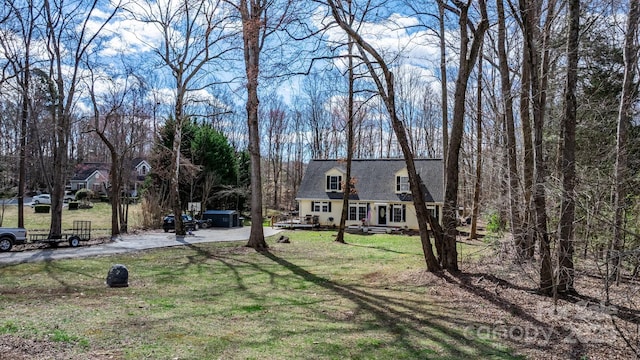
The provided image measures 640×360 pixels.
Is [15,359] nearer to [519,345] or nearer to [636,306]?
[519,345]

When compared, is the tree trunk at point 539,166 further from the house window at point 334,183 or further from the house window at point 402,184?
the house window at point 334,183

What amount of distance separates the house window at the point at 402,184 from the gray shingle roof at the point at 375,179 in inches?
14.9

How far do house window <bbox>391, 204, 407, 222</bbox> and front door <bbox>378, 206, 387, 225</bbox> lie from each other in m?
0.50

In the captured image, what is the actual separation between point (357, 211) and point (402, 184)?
3.78 metres

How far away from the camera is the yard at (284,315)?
5223mm

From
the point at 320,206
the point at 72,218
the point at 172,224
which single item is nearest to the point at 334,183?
the point at 320,206

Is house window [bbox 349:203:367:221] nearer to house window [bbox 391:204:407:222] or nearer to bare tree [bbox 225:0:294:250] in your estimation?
house window [bbox 391:204:407:222]

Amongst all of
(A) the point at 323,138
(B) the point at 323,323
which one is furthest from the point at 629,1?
(A) the point at 323,138

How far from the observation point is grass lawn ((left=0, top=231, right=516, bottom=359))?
5.22 m

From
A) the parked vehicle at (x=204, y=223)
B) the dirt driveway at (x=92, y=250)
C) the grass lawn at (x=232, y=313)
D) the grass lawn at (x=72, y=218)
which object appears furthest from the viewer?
the parked vehicle at (x=204, y=223)

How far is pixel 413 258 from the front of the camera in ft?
48.1

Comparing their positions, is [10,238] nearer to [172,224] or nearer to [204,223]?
[172,224]

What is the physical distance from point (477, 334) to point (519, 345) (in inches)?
23.9

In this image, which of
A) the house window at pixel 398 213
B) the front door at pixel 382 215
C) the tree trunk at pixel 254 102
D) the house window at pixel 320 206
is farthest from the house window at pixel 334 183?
the tree trunk at pixel 254 102
